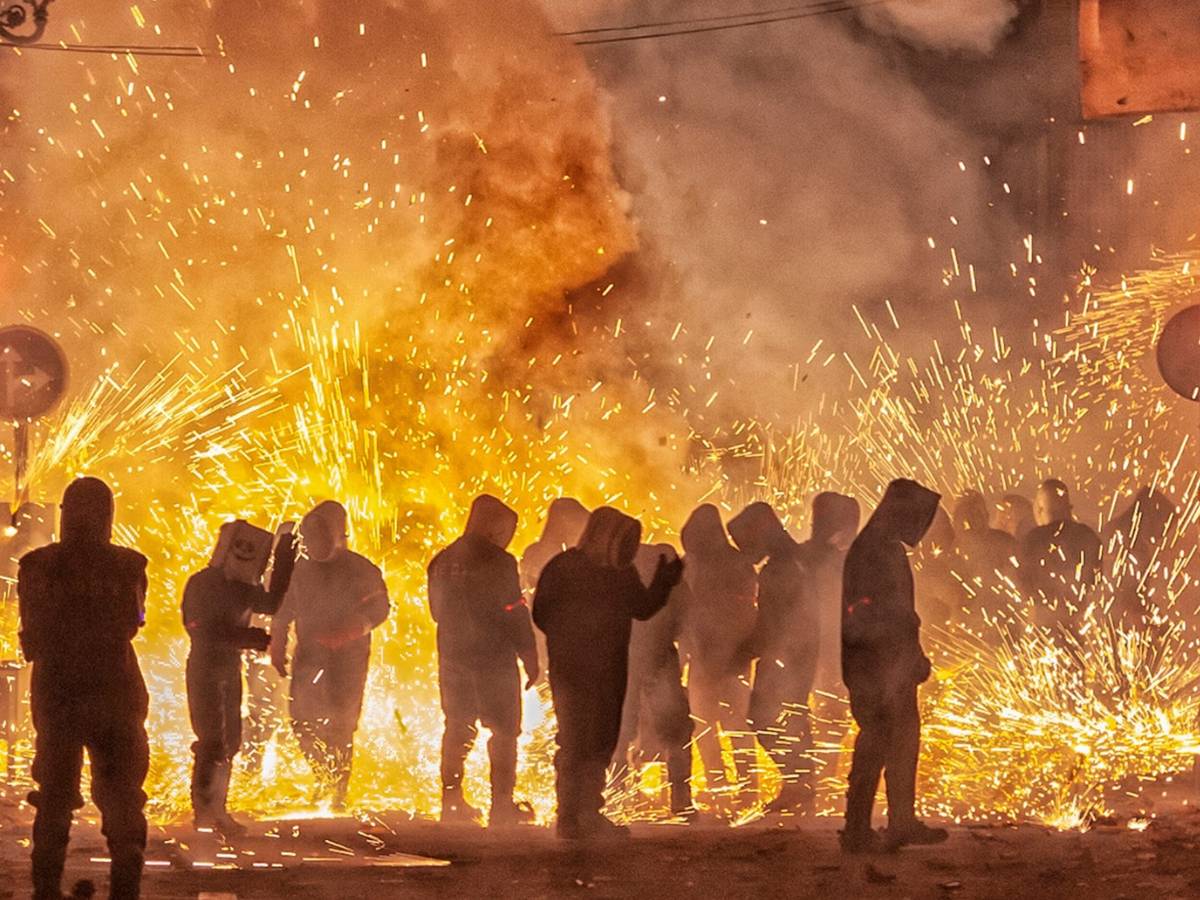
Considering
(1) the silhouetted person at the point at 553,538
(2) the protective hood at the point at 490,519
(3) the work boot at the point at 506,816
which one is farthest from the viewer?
(1) the silhouetted person at the point at 553,538

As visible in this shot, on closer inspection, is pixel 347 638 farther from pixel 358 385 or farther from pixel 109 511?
pixel 358 385

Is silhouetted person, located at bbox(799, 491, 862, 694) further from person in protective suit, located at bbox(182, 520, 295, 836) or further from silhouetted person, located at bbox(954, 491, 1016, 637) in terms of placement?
person in protective suit, located at bbox(182, 520, 295, 836)

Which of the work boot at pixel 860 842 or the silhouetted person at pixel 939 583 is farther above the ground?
the silhouetted person at pixel 939 583

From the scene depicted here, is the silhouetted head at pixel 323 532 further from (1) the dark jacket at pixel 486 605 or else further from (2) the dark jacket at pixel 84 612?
(2) the dark jacket at pixel 84 612

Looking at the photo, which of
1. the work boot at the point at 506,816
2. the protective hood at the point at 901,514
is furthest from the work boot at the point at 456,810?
the protective hood at the point at 901,514

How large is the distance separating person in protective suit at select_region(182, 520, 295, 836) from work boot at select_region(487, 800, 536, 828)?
1313 millimetres

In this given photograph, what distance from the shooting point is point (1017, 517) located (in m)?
14.9

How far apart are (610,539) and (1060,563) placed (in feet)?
13.3

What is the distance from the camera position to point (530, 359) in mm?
25609

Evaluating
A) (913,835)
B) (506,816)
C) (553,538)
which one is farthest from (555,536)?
(913,835)

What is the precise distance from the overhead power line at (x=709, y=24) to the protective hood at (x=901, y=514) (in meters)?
16.5

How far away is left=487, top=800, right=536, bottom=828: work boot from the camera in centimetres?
1100

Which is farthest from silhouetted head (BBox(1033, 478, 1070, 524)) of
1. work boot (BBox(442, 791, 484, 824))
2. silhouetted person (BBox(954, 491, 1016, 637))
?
work boot (BBox(442, 791, 484, 824))

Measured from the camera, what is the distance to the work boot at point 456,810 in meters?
11.2
